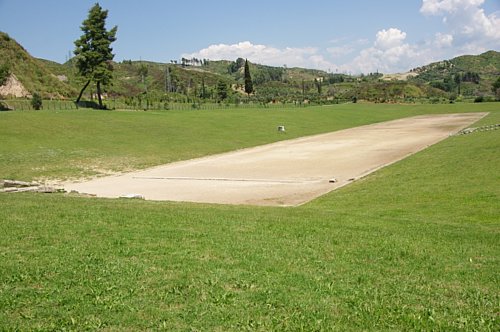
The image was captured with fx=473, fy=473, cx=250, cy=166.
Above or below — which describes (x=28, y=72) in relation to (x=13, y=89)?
above

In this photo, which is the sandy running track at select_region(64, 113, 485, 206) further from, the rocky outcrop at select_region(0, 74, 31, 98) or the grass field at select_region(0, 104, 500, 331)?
the rocky outcrop at select_region(0, 74, 31, 98)

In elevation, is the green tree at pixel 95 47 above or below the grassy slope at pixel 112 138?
above

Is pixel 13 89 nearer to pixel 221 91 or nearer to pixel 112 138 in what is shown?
pixel 112 138

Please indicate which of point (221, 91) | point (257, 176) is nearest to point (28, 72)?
point (221, 91)

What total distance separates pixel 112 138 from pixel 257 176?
1961cm

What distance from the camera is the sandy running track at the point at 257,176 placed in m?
21.7

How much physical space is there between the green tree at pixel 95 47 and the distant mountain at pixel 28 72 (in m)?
24.6

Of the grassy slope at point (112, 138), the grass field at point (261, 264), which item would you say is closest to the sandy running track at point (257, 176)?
the grassy slope at point (112, 138)

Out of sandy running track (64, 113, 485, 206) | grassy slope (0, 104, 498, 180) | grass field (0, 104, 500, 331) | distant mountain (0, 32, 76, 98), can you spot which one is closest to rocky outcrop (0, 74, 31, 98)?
distant mountain (0, 32, 76, 98)

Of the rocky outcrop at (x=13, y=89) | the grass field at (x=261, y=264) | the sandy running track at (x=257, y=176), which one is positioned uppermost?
the rocky outcrop at (x=13, y=89)

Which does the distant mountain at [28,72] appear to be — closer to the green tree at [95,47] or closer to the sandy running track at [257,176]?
the green tree at [95,47]

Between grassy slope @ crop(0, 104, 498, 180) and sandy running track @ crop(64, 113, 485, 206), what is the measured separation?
Result: 10.4 feet

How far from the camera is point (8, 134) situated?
38.2 metres

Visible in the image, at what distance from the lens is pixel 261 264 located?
325 inches
